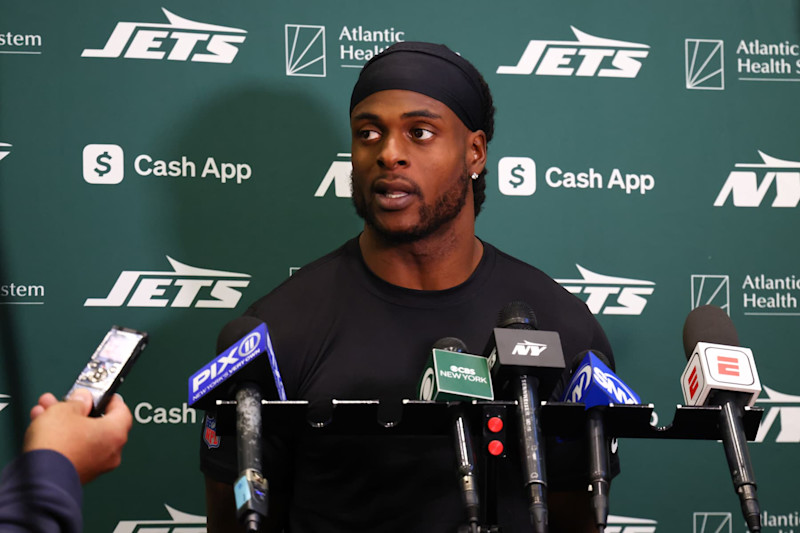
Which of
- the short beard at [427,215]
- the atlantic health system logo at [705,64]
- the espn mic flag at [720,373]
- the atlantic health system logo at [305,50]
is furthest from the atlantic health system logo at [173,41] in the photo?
the espn mic flag at [720,373]

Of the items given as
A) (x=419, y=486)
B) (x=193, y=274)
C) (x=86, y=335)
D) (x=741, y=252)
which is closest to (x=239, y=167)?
(x=193, y=274)

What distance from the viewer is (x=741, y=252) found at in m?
2.44

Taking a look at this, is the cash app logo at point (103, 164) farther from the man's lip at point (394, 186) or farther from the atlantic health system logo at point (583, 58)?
the atlantic health system logo at point (583, 58)

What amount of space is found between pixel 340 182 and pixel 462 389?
1.24m

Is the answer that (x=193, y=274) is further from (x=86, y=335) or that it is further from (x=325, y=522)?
(x=325, y=522)

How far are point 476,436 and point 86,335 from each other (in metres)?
1.32

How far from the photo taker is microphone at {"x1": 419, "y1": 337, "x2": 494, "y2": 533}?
1157 mm

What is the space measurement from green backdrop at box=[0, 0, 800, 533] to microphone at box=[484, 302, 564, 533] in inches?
45.2

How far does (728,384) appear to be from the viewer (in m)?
1.28

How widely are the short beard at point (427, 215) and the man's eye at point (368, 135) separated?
0.12 meters

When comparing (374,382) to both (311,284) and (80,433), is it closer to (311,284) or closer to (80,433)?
(311,284)

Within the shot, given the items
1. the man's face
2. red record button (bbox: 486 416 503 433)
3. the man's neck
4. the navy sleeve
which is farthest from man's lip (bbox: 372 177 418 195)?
the navy sleeve

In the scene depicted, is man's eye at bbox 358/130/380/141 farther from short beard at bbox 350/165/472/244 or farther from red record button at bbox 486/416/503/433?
red record button at bbox 486/416/503/433

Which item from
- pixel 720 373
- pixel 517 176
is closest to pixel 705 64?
pixel 517 176
